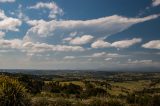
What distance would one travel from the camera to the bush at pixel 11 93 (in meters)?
21.5

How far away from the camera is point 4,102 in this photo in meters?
21.4

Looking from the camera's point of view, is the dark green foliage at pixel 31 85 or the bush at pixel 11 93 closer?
the bush at pixel 11 93

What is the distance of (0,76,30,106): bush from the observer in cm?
2154

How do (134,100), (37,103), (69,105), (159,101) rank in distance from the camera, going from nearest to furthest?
(37,103) → (69,105) → (159,101) → (134,100)

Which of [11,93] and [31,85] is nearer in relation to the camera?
[11,93]

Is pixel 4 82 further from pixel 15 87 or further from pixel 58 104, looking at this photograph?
pixel 58 104

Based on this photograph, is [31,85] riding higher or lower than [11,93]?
lower

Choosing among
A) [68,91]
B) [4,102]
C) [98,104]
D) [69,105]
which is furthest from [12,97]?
[68,91]

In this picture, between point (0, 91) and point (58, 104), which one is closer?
point (0, 91)

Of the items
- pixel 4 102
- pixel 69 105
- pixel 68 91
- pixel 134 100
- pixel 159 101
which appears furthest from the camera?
pixel 68 91

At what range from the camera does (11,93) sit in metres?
21.8

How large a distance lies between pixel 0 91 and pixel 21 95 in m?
1.64

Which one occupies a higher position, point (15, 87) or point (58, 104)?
point (15, 87)

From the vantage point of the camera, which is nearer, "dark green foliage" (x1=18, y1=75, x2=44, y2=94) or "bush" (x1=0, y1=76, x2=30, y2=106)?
"bush" (x1=0, y1=76, x2=30, y2=106)
